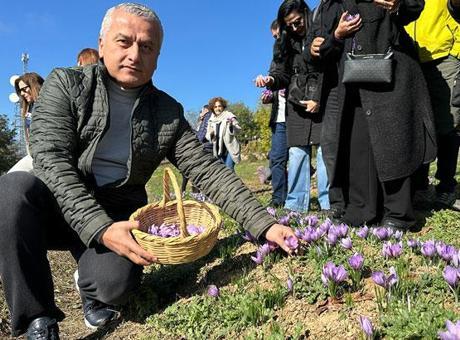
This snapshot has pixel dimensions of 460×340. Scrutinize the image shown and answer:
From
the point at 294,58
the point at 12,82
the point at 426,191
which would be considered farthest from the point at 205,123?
the point at 426,191

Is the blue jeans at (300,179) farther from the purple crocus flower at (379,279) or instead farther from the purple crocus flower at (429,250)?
the purple crocus flower at (379,279)

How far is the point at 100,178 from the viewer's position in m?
2.92

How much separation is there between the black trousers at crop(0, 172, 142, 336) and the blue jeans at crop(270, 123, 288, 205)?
3329mm

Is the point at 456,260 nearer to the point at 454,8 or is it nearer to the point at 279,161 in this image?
the point at 454,8

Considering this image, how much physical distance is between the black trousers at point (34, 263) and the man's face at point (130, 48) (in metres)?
0.81

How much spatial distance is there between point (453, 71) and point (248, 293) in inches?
113

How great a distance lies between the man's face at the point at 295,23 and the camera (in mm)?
4898

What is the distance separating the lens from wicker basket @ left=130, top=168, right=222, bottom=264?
7.95ft

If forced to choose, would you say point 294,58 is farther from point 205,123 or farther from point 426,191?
point 205,123

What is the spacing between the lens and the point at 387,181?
3711 millimetres

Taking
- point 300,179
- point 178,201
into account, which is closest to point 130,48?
point 178,201

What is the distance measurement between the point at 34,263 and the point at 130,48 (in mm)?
1322

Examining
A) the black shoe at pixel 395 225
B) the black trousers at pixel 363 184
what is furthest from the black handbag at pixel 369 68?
the black shoe at pixel 395 225

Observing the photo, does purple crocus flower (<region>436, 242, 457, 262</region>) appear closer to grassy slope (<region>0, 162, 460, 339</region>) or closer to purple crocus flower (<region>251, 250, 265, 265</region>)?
grassy slope (<region>0, 162, 460, 339</region>)
